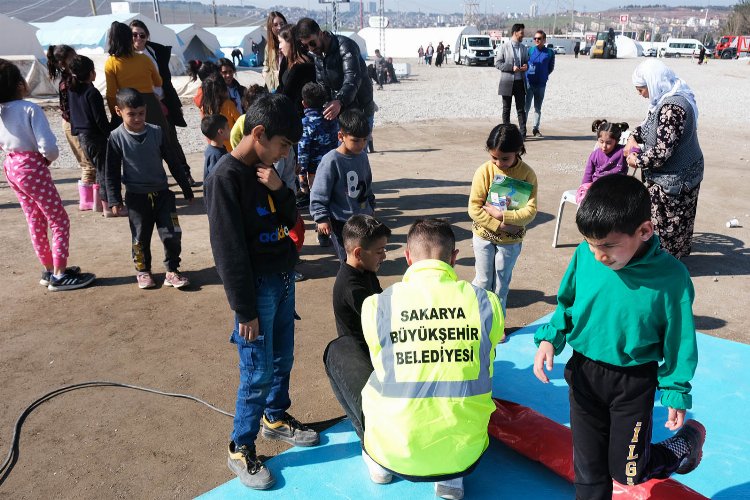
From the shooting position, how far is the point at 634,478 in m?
2.37

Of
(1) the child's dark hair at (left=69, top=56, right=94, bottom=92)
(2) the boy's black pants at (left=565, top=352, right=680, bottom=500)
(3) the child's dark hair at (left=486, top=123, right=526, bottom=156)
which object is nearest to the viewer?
(2) the boy's black pants at (left=565, top=352, right=680, bottom=500)

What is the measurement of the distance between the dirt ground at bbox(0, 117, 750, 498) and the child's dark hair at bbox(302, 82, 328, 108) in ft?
5.07

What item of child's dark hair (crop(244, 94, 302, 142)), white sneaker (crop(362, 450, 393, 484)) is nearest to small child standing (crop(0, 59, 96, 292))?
child's dark hair (crop(244, 94, 302, 142))

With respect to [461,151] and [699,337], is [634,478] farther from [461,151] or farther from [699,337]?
[461,151]

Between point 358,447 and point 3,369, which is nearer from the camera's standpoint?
point 358,447

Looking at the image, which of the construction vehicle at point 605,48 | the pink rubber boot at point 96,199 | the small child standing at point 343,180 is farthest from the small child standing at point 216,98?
the construction vehicle at point 605,48

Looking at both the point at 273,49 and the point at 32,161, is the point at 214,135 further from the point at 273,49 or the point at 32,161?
the point at 273,49

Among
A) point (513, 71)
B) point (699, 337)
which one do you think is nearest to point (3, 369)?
point (699, 337)

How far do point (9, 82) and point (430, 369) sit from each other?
4.49 metres

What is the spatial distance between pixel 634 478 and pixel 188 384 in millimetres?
2822

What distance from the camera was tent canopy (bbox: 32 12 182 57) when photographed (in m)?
27.2

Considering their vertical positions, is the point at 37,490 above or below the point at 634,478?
below

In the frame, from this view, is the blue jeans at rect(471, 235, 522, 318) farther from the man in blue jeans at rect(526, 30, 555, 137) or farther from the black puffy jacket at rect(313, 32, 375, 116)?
the man in blue jeans at rect(526, 30, 555, 137)

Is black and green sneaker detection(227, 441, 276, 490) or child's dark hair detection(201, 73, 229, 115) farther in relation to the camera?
child's dark hair detection(201, 73, 229, 115)
